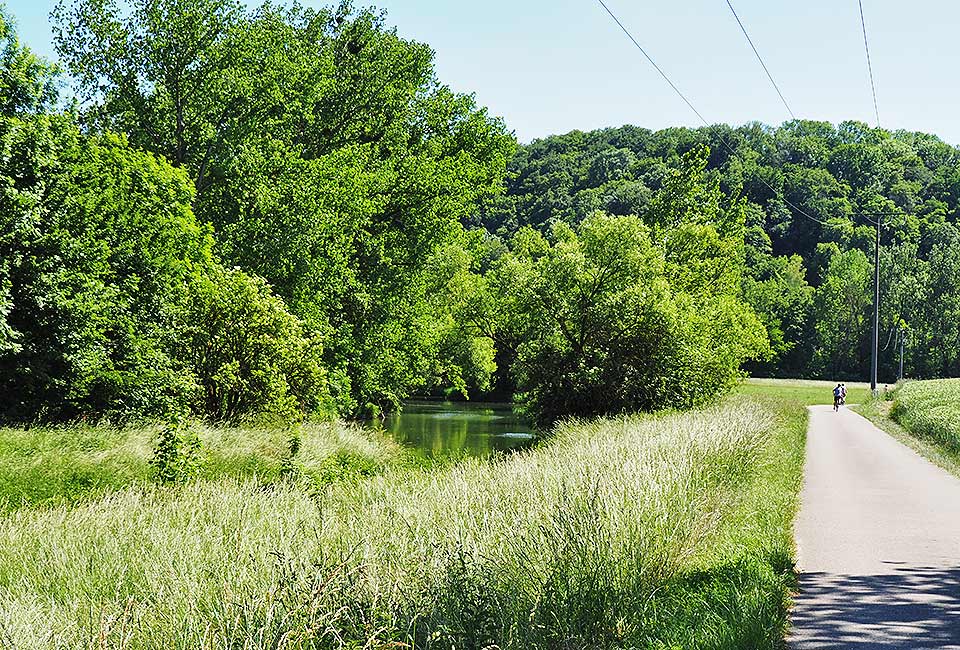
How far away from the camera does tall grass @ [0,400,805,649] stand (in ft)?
20.2

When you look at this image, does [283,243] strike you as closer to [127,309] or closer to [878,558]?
[127,309]

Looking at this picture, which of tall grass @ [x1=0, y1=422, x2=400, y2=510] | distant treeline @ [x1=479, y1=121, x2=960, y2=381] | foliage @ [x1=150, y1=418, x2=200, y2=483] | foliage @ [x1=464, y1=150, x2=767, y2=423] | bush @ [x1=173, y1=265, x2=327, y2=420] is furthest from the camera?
distant treeline @ [x1=479, y1=121, x2=960, y2=381]

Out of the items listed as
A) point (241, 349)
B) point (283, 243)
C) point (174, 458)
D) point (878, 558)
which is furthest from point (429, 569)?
point (283, 243)

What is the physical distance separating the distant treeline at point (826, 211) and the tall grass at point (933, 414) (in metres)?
51.2

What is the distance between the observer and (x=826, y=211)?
112 metres

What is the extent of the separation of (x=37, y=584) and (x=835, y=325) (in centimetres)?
10696

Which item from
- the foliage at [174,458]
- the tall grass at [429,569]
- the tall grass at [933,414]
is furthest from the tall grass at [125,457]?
the tall grass at [933,414]

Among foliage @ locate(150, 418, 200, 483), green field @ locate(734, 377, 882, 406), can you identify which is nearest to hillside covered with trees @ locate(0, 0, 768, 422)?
foliage @ locate(150, 418, 200, 483)

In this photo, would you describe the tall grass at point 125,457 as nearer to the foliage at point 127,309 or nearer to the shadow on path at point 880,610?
the foliage at point 127,309

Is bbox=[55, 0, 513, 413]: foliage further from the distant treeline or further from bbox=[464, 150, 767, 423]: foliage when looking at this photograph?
the distant treeline

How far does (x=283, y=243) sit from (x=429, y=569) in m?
25.2

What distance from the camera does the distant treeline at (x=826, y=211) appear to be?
95625 millimetres

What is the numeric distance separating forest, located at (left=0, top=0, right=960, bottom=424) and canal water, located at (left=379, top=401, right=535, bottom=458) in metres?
2.08

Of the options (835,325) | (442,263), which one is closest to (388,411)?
(442,263)
